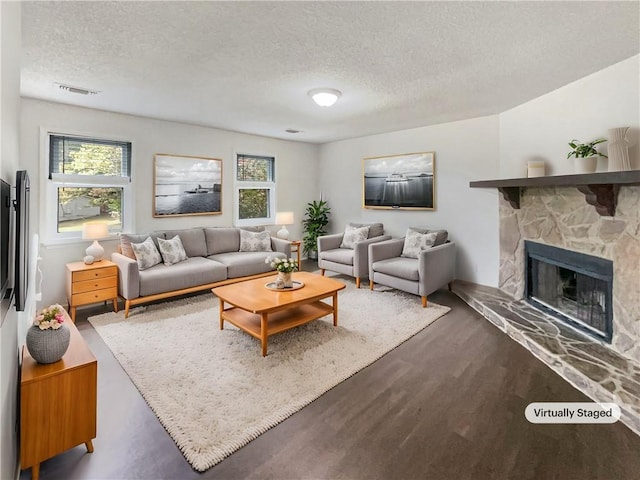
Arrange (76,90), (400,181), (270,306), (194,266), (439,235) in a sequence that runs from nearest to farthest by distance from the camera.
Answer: (270,306)
(76,90)
(194,266)
(439,235)
(400,181)

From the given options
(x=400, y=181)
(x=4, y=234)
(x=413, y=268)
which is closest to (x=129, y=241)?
(x=4, y=234)

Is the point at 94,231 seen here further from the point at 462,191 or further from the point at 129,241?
the point at 462,191

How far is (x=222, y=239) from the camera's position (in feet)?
16.7

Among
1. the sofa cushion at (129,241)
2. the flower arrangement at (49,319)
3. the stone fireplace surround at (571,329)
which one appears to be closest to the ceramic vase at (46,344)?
the flower arrangement at (49,319)

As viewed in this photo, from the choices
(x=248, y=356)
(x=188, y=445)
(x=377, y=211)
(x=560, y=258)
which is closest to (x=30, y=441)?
(x=188, y=445)

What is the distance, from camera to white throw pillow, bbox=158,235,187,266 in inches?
167

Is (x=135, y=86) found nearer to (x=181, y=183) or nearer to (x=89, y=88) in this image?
(x=89, y=88)

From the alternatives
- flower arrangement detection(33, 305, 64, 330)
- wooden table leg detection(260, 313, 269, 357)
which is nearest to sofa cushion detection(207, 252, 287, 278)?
wooden table leg detection(260, 313, 269, 357)

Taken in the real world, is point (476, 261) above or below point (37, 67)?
below

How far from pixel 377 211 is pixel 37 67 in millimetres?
4725

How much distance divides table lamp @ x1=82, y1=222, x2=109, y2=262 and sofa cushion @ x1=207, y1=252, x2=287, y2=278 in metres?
1.35

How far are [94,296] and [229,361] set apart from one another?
2097 mm

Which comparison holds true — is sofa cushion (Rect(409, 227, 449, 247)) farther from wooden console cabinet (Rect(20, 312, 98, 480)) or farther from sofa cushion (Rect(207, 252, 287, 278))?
wooden console cabinet (Rect(20, 312, 98, 480))

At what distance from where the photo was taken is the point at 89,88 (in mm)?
3289
